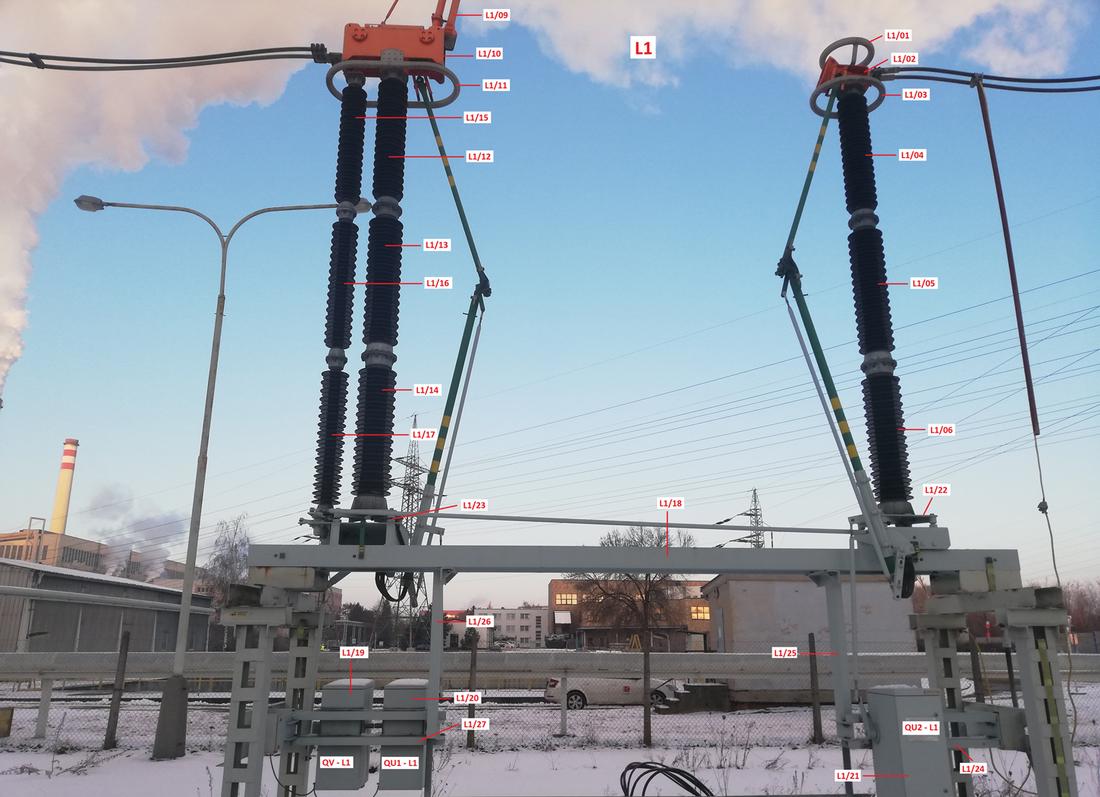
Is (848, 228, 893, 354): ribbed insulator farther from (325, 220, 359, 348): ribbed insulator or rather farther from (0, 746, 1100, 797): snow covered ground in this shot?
(0, 746, 1100, 797): snow covered ground

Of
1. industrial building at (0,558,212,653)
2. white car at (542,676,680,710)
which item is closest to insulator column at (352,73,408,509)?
white car at (542,676,680,710)

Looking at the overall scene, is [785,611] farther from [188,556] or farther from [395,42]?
[395,42]

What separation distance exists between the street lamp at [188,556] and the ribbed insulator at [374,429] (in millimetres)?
7623

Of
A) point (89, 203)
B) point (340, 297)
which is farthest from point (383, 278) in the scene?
point (89, 203)

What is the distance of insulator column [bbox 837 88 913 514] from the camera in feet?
28.6

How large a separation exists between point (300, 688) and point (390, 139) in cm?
720

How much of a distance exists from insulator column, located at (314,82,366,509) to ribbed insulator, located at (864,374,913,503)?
670cm

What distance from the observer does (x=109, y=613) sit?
50.3m

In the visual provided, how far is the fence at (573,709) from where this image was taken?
17.1 m

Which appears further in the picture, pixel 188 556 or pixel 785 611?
pixel 785 611

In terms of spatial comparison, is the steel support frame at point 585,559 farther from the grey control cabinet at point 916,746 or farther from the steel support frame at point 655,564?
the grey control cabinet at point 916,746

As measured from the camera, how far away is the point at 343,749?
26.7 feet

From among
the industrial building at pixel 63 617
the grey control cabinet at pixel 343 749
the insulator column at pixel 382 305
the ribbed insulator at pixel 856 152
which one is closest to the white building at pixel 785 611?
the ribbed insulator at pixel 856 152

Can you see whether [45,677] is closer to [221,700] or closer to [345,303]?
[221,700]
